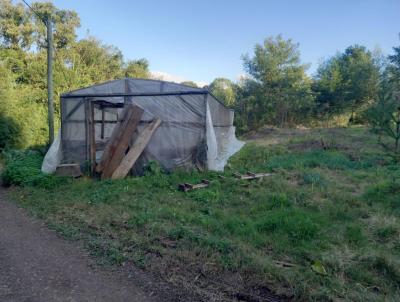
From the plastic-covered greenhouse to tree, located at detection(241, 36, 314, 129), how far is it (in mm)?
15856

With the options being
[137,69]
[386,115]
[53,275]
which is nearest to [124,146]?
[53,275]

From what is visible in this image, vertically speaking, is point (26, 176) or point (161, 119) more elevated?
point (161, 119)

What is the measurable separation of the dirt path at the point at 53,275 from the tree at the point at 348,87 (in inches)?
914

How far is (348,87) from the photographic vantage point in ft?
75.8

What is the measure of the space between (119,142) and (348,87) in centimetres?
2169

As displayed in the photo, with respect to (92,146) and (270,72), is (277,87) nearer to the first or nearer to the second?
(270,72)

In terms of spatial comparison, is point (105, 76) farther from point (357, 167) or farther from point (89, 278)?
point (89, 278)

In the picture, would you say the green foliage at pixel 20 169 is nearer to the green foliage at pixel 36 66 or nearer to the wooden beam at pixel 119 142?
the wooden beam at pixel 119 142

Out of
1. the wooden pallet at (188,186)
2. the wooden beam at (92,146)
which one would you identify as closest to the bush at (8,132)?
the wooden beam at (92,146)

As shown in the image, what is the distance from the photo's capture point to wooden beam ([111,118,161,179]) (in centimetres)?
698

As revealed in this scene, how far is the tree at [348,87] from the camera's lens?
2297 centimetres

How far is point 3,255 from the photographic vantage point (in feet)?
10.8

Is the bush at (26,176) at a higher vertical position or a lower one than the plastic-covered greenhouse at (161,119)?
lower

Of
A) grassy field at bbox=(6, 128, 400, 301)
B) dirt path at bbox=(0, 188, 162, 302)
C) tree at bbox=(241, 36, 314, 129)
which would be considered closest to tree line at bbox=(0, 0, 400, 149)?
tree at bbox=(241, 36, 314, 129)
